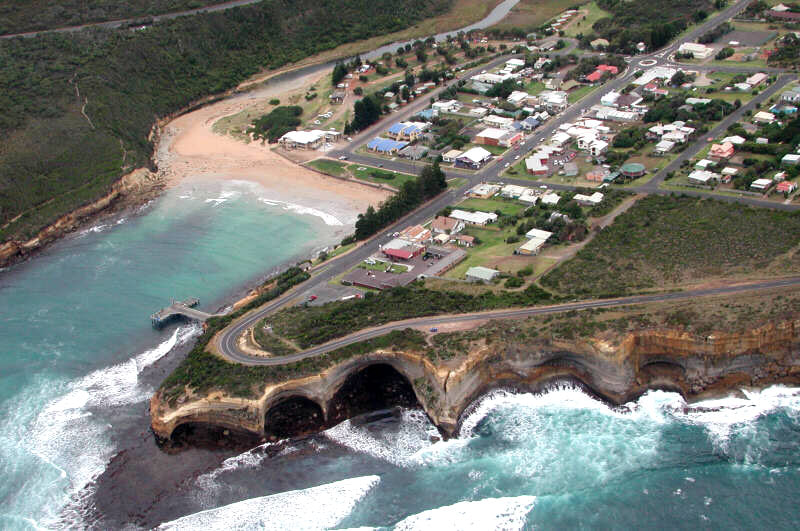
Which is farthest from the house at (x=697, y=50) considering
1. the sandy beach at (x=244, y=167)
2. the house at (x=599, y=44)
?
the sandy beach at (x=244, y=167)

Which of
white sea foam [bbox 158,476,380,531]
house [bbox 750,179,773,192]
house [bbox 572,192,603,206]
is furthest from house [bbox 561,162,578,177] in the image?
white sea foam [bbox 158,476,380,531]

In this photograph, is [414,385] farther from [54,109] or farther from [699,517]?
[54,109]

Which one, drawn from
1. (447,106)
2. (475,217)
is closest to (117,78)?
(447,106)

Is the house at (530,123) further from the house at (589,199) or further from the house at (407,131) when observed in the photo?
the house at (589,199)

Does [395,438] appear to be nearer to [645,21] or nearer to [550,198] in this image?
[550,198]

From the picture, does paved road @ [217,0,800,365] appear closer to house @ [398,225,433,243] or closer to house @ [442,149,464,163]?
house @ [398,225,433,243]
